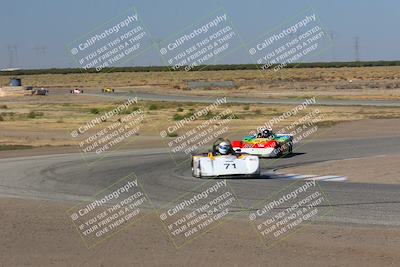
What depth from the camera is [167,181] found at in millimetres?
20734

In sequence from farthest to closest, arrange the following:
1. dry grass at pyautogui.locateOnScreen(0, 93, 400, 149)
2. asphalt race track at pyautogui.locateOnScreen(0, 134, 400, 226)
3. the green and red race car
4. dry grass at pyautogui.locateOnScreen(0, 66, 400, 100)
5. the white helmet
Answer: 1. dry grass at pyautogui.locateOnScreen(0, 66, 400, 100)
2. dry grass at pyautogui.locateOnScreen(0, 93, 400, 149)
3. the green and red race car
4. the white helmet
5. asphalt race track at pyautogui.locateOnScreen(0, 134, 400, 226)

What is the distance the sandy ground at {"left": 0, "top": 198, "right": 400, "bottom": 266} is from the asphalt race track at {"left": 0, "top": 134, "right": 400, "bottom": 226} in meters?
1.54

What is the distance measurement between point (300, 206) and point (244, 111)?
1641 inches

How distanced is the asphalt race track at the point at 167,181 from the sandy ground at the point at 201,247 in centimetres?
154

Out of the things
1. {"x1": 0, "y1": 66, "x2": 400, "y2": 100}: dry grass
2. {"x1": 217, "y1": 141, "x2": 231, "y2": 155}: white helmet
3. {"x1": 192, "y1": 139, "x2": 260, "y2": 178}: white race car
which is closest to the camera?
{"x1": 192, "y1": 139, "x2": 260, "y2": 178}: white race car

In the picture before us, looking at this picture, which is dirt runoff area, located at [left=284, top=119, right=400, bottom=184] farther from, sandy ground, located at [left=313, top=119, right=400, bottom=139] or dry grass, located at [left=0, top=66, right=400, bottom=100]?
dry grass, located at [left=0, top=66, right=400, bottom=100]

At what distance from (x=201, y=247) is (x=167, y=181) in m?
8.77

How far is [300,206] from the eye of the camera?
15.7m

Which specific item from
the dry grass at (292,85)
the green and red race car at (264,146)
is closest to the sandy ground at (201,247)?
the green and red race car at (264,146)

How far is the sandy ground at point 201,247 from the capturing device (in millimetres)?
10977

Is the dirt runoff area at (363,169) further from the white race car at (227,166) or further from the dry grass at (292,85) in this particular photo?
the dry grass at (292,85)

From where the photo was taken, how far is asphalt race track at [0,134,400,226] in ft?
51.7

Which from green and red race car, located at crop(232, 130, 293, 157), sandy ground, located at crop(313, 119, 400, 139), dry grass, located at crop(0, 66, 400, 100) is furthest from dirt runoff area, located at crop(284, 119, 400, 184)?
dry grass, located at crop(0, 66, 400, 100)

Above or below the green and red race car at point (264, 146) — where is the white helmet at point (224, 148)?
above
